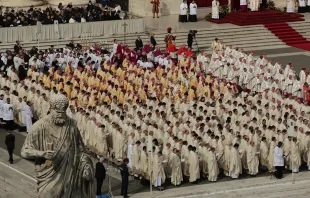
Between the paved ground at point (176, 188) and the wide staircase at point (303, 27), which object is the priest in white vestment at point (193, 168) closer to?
the paved ground at point (176, 188)

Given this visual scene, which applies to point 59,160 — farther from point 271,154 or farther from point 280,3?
point 280,3

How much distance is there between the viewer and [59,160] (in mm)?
10375

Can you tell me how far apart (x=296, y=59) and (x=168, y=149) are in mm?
19806

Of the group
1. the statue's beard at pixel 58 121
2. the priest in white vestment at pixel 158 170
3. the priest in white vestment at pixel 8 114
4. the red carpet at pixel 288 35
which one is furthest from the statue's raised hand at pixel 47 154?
the red carpet at pixel 288 35

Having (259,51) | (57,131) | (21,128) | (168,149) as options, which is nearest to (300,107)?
(168,149)

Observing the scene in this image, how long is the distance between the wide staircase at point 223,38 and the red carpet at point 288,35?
35 centimetres

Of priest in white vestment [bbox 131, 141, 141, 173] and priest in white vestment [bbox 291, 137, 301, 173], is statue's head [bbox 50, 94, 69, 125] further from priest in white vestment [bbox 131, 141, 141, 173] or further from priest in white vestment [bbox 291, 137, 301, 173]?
priest in white vestment [bbox 291, 137, 301, 173]

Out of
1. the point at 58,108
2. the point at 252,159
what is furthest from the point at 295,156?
the point at 58,108

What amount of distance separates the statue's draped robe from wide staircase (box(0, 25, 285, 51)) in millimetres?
33761

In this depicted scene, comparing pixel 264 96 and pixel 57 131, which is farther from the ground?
pixel 57 131

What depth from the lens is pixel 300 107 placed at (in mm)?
31422

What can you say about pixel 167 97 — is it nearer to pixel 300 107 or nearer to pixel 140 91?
pixel 140 91

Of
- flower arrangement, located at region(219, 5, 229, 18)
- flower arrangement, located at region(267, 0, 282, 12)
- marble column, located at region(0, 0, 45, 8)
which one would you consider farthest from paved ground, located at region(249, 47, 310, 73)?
marble column, located at region(0, 0, 45, 8)

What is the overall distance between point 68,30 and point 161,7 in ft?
30.5
